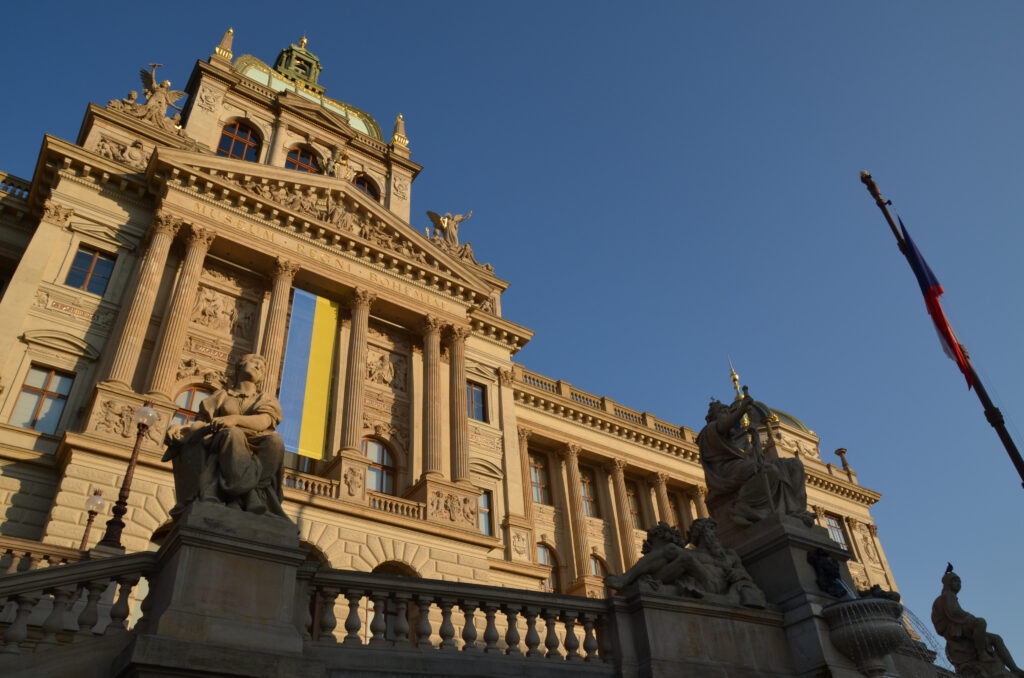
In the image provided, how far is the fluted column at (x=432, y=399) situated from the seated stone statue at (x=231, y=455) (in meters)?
16.7

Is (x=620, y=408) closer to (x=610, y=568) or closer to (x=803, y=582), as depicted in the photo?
(x=610, y=568)

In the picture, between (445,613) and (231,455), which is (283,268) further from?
(445,613)

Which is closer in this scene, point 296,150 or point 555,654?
point 555,654

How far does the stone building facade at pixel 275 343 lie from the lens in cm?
1977

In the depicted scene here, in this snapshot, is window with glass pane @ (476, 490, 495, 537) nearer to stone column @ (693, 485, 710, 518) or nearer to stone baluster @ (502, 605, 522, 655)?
stone column @ (693, 485, 710, 518)

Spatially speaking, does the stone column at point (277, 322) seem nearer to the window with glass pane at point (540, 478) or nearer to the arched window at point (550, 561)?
the window with glass pane at point (540, 478)

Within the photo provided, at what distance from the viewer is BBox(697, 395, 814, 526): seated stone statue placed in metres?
10.0

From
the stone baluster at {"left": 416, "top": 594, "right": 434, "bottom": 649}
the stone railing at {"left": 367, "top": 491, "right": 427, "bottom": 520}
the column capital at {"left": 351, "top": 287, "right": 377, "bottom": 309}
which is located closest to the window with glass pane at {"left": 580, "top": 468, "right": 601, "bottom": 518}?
the stone railing at {"left": 367, "top": 491, "right": 427, "bottom": 520}

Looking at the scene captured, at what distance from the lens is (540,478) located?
118 ft

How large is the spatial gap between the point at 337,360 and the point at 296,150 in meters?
13.8

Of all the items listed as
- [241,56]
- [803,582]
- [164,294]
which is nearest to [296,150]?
[241,56]

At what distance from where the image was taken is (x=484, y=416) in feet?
99.0

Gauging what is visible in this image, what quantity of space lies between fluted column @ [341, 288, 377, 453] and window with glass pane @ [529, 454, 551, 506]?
12021 millimetres

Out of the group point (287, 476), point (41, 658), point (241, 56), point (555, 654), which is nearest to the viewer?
point (41, 658)
